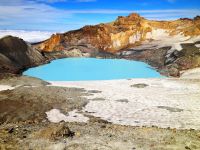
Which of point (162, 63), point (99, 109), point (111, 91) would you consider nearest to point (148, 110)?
point (99, 109)

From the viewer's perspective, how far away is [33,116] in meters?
24.6

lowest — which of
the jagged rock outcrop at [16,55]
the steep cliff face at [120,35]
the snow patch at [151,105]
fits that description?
the snow patch at [151,105]

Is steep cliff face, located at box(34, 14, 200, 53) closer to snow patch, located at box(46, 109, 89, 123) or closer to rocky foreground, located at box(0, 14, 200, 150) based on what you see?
rocky foreground, located at box(0, 14, 200, 150)

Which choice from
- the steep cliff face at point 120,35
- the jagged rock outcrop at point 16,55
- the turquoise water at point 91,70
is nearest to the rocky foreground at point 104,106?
the jagged rock outcrop at point 16,55

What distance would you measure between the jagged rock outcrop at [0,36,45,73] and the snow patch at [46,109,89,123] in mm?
26784

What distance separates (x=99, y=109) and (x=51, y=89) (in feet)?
24.8

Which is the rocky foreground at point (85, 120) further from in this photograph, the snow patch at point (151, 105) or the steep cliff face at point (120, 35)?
the steep cliff face at point (120, 35)

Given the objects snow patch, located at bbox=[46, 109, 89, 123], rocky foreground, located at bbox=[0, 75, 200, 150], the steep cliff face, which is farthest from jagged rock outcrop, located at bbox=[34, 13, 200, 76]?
snow patch, located at bbox=[46, 109, 89, 123]

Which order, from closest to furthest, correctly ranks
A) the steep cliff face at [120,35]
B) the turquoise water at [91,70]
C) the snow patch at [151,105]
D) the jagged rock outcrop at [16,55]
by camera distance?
the snow patch at [151,105] → the turquoise water at [91,70] → the jagged rock outcrop at [16,55] → the steep cliff face at [120,35]

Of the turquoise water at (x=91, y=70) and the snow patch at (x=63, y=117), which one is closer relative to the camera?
the snow patch at (x=63, y=117)

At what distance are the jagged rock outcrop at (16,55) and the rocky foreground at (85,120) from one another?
15211 millimetres

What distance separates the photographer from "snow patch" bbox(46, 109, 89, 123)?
2364 centimetres

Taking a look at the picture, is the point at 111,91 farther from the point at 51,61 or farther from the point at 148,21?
the point at 148,21

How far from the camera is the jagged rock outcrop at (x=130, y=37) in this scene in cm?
7525
